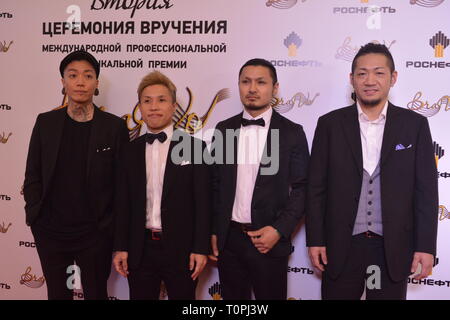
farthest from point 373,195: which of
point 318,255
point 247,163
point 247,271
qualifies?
point 247,271

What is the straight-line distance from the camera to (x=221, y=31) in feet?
11.0

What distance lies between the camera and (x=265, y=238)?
8.49 feet

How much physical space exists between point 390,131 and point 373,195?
16.1 inches

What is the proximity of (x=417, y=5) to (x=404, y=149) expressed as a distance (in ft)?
4.33

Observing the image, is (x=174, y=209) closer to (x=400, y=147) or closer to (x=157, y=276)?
(x=157, y=276)

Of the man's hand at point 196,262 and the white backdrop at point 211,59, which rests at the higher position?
the white backdrop at point 211,59

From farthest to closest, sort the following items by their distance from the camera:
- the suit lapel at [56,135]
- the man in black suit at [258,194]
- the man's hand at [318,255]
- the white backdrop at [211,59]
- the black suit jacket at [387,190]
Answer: the white backdrop at [211,59] < the suit lapel at [56,135] < the man in black suit at [258,194] < the man's hand at [318,255] < the black suit jacket at [387,190]

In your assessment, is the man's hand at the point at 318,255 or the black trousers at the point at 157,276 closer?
the man's hand at the point at 318,255

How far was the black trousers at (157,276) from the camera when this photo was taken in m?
2.66

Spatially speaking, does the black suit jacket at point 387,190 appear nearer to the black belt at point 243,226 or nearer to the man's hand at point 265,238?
the man's hand at point 265,238

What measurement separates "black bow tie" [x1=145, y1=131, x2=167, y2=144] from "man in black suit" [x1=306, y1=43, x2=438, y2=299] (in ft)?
3.29

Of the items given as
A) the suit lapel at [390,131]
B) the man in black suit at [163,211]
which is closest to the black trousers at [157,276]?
the man in black suit at [163,211]

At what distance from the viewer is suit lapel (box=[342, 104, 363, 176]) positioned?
2482mm

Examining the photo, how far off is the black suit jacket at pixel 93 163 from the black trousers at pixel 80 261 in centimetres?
16
